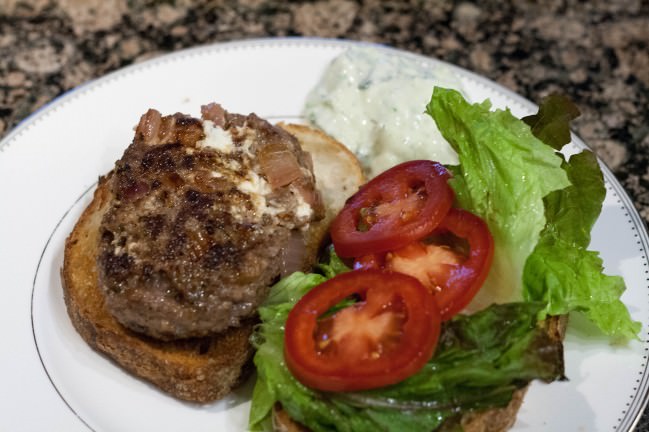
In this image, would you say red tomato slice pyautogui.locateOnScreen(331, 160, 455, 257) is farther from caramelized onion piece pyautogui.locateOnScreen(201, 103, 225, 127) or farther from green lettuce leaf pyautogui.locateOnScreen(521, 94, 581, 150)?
caramelized onion piece pyautogui.locateOnScreen(201, 103, 225, 127)

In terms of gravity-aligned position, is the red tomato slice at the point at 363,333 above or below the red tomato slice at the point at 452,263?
below

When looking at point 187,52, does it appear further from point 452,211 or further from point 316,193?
point 452,211

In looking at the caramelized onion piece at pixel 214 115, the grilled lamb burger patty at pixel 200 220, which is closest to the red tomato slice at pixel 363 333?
Result: the grilled lamb burger patty at pixel 200 220

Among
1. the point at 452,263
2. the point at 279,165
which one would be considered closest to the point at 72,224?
the point at 279,165

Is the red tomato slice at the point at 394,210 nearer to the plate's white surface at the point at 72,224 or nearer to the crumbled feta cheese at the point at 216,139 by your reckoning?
the crumbled feta cheese at the point at 216,139

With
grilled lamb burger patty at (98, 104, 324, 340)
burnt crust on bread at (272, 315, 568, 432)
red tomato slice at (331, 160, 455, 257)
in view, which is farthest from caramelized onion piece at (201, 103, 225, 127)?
burnt crust on bread at (272, 315, 568, 432)

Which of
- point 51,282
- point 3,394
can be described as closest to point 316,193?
point 51,282
